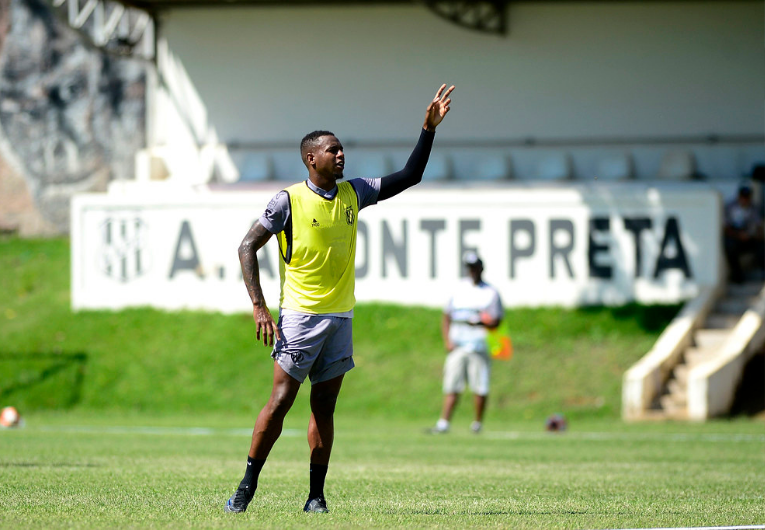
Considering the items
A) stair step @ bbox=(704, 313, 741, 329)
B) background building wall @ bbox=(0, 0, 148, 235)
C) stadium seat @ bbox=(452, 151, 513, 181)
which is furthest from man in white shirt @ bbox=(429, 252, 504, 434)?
background building wall @ bbox=(0, 0, 148, 235)

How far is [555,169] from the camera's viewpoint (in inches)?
1077

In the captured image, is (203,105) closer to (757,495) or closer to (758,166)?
(758,166)

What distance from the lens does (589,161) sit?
2817 centimetres

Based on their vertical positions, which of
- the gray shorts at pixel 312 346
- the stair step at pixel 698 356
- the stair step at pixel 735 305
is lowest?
the stair step at pixel 698 356

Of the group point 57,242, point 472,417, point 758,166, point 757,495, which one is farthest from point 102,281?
point 757,495

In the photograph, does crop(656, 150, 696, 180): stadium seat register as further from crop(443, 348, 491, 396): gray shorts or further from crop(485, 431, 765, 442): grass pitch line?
crop(443, 348, 491, 396): gray shorts

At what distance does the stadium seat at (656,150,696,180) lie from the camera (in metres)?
26.2

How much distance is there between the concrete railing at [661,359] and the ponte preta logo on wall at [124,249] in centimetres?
1009

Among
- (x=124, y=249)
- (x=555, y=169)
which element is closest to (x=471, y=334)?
(x=124, y=249)

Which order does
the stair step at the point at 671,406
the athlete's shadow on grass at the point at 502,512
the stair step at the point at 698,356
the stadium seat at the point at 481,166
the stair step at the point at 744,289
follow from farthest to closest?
the stadium seat at the point at 481,166 < the stair step at the point at 744,289 < the stair step at the point at 698,356 < the stair step at the point at 671,406 < the athlete's shadow on grass at the point at 502,512

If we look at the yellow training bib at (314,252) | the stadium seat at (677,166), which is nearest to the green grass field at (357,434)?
the yellow training bib at (314,252)

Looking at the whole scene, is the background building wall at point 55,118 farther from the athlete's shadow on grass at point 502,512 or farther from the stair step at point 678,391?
the athlete's shadow on grass at point 502,512

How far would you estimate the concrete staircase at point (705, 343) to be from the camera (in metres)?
20.0

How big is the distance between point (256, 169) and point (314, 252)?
851 inches
